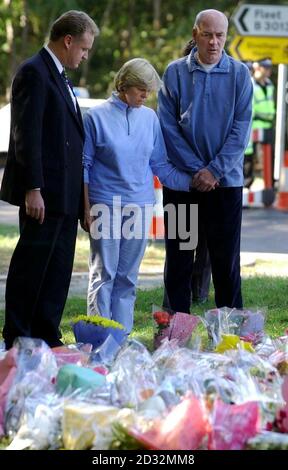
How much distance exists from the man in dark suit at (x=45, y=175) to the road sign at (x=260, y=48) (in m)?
11.9

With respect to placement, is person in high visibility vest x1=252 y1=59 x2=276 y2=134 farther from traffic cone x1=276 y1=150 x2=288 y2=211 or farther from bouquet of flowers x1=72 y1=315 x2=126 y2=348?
bouquet of flowers x1=72 y1=315 x2=126 y2=348

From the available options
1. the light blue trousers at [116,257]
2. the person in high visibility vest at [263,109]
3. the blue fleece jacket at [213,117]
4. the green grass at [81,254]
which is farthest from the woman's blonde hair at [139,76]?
the person in high visibility vest at [263,109]

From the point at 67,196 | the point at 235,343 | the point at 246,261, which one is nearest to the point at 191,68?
the point at 67,196

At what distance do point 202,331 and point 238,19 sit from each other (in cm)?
1203

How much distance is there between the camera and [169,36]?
124 feet

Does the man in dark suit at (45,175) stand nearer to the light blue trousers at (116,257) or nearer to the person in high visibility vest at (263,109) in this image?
the light blue trousers at (116,257)

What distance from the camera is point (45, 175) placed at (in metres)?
6.50

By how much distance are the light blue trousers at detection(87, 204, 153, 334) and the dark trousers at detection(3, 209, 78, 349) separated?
252 mm

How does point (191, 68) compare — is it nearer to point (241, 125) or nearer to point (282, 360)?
point (241, 125)

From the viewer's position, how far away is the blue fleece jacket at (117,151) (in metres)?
6.90

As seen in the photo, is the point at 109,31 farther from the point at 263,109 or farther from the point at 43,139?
the point at 43,139

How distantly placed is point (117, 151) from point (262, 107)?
1241 centimetres

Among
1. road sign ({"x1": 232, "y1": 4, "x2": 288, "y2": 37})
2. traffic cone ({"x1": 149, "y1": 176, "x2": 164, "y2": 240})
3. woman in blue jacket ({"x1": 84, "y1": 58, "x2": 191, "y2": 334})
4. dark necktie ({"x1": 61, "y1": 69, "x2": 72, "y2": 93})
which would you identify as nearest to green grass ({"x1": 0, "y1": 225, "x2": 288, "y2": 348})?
traffic cone ({"x1": 149, "y1": 176, "x2": 164, "y2": 240})

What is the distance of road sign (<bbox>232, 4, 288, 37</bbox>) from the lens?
1789 cm
